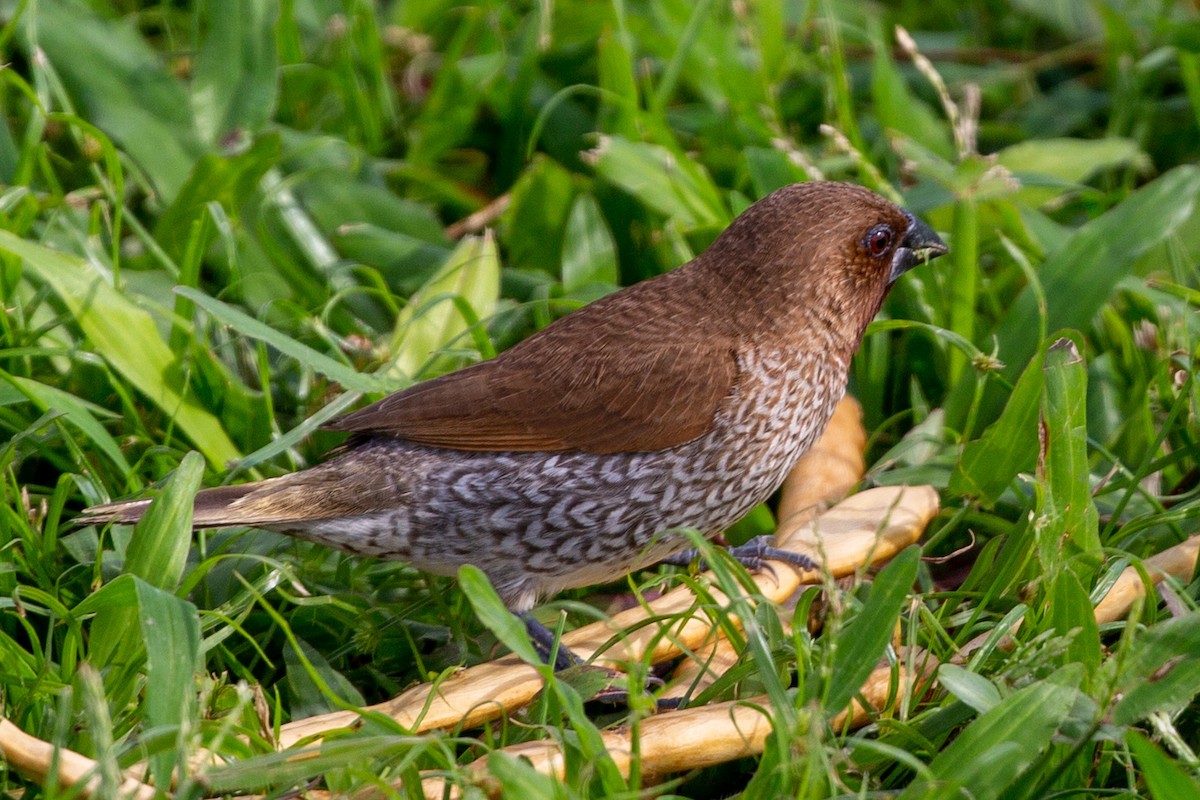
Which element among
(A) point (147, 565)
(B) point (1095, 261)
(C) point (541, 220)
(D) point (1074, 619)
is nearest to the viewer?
(D) point (1074, 619)

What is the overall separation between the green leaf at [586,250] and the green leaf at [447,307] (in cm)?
23

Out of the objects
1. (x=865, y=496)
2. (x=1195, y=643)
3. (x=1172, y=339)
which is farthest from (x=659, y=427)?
(x=1172, y=339)

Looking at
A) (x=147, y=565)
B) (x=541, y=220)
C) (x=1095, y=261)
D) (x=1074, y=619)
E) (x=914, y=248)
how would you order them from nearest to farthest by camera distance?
1. (x=1074, y=619)
2. (x=147, y=565)
3. (x=914, y=248)
4. (x=1095, y=261)
5. (x=541, y=220)

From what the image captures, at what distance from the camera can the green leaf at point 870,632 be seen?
96.6 inches

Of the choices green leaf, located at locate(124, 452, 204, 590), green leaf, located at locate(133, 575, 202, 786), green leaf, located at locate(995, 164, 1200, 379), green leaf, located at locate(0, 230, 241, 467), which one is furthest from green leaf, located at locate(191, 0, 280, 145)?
green leaf, located at locate(995, 164, 1200, 379)

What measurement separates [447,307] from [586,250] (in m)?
0.49

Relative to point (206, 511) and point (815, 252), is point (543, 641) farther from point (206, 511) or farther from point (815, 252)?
point (815, 252)

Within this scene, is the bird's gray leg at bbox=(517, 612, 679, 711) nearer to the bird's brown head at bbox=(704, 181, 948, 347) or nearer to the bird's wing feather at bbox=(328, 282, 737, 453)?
the bird's wing feather at bbox=(328, 282, 737, 453)

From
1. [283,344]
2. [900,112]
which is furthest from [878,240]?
[900,112]

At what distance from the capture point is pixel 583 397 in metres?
3.13

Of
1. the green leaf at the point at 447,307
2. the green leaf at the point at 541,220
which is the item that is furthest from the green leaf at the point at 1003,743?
the green leaf at the point at 541,220

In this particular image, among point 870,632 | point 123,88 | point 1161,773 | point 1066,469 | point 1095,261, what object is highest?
point 123,88

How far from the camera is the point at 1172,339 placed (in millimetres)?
3664

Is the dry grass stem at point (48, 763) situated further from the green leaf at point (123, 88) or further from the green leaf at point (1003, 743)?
the green leaf at point (123, 88)
